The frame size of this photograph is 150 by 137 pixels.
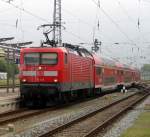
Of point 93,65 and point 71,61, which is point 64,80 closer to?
point 71,61

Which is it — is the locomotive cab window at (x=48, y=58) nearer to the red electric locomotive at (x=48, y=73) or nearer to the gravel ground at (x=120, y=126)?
the red electric locomotive at (x=48, y=73)

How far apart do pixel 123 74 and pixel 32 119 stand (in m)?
33.9

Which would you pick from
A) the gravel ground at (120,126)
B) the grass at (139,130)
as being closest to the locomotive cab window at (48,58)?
the gravel ground at (120,126)

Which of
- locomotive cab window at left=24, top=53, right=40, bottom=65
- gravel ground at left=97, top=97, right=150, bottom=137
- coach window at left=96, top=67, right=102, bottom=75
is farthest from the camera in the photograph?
coach window at left=96, top=67, right=102, bottom=75

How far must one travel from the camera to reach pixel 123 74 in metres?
51.9

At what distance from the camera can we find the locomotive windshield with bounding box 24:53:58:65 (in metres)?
23.7

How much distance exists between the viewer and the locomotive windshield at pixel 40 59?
77.8ft

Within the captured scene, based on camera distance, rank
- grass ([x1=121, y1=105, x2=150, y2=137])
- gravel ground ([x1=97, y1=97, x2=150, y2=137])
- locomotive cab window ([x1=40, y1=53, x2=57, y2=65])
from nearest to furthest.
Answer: grass ([x1=121, y1=105, x2=150, y2=137]) < gravel ground ([x1=97, y1=97, x2=150, y2=137]) < locomotive cab window ([x1=40, y1=53, x2=57, y2=65])

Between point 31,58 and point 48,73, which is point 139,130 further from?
point 31,58

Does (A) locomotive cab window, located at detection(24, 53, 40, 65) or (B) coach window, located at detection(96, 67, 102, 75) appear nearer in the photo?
(A) locomotive cab window, located at detection(24, 53, 40, 65)

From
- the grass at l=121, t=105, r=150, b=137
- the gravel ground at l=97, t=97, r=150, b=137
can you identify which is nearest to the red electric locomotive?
the gravel ground at l=97, t=97, r=150, b=137

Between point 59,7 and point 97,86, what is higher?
point 59,7

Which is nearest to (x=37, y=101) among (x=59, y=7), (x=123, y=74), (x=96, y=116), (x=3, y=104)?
(x=3, y=104)

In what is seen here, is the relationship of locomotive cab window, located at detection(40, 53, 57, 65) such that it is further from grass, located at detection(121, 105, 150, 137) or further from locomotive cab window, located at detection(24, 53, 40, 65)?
grass, located at detection(121, 105, 150, 137)
